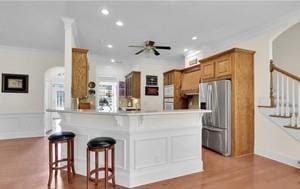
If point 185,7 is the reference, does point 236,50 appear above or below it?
below

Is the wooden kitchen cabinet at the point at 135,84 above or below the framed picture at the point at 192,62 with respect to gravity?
below

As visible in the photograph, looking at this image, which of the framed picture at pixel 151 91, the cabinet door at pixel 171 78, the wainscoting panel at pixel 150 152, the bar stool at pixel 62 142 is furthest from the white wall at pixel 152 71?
the bar stool at pixel 62 142

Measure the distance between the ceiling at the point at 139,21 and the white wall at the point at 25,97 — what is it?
1.75 ft

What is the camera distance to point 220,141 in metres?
4.63

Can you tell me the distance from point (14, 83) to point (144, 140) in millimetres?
5587

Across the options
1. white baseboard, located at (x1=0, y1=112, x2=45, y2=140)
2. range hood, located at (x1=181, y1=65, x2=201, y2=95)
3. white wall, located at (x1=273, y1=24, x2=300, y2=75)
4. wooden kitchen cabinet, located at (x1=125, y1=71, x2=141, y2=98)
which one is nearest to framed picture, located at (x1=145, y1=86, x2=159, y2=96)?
wooden kitchen cabinet, located at (x1=125, y1=71, x2=141, y2=98)

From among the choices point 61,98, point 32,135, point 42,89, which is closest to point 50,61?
point 42,89

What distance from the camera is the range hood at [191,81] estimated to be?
6453 millimetres

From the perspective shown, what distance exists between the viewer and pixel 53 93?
26.7 ft

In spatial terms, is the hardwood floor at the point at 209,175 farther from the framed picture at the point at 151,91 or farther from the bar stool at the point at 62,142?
the framed picture at the point at 151,91

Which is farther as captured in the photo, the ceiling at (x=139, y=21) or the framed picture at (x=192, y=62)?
the framed picture at (x=192, y=62)

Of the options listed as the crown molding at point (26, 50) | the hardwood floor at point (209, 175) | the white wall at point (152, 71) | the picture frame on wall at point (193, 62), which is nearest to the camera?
the hardwood floor at point (209, 175)

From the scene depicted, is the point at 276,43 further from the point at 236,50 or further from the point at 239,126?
the point at 239,126

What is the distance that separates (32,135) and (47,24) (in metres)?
4.01
